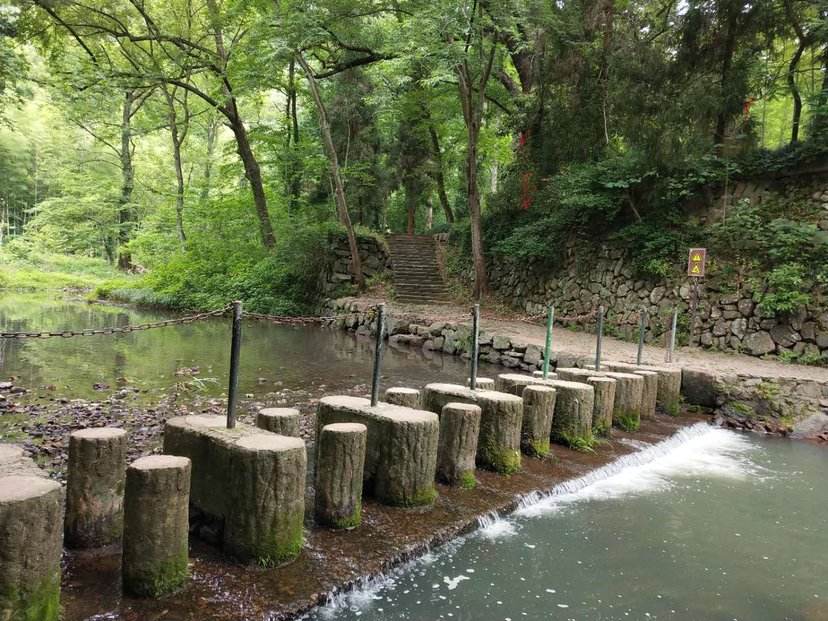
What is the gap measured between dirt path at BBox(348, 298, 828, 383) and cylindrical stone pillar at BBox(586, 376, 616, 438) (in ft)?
4.71

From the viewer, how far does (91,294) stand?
2183 centimetres

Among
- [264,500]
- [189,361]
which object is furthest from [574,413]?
[189,361]

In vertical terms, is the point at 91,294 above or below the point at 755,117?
below

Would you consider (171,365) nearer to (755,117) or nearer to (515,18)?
(515,18)

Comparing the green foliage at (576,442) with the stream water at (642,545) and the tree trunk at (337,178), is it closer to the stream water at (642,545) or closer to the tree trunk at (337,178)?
the stream water at (642,545)

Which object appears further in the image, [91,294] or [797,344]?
[91,294]

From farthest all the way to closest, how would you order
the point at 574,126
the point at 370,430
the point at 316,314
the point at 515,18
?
the point at 316,314
the point at 574,126
the point at 515,18
the point at 370,430

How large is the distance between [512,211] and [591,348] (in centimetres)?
736

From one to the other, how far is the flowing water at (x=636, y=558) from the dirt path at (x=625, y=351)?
9.09ft

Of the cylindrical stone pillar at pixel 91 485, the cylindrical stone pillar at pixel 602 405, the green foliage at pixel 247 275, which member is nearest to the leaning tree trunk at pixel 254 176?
the green foliage at pixel 247 275

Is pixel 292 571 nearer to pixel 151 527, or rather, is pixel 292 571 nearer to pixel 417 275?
pixel 151 527

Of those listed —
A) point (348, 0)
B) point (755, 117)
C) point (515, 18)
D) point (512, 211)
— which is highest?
point (348, 0)

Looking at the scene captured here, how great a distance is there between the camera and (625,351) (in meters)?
9.74

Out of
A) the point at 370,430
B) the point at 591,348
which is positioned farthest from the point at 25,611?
the point at 591,348
